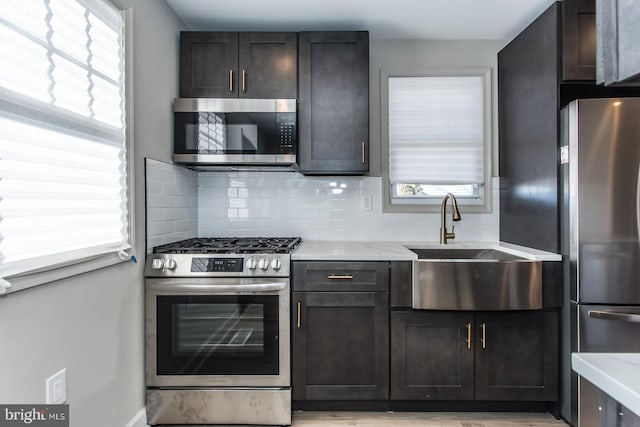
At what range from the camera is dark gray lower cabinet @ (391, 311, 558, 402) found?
2.21 m

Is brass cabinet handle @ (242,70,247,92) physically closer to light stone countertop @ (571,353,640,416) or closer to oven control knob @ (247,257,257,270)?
oven control knob @ (247,257,257,270)

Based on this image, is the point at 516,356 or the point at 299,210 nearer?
the point at 516,356

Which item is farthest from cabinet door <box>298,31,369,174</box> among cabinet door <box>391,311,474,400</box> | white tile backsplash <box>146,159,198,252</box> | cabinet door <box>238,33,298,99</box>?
cabinet door <box>391,311,474,400</box>

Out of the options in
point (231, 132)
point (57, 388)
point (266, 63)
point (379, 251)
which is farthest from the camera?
point (266, 63)

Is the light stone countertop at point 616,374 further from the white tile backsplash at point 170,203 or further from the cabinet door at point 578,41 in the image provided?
the white tile backsplash at point 170,203

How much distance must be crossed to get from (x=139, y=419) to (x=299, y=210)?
1645 millimetres

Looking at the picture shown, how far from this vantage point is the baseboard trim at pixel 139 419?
6.58 ft

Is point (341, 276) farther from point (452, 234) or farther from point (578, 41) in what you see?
point (578, 41)

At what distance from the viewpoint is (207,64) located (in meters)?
2.57

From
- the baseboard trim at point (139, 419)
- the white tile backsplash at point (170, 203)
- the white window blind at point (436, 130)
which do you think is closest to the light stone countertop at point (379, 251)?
the white window blind at point (436, 130)

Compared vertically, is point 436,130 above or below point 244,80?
below

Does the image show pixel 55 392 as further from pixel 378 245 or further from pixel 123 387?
pixel 378 245

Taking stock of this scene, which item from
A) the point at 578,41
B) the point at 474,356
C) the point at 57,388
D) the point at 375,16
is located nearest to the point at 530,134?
the point at 578,41

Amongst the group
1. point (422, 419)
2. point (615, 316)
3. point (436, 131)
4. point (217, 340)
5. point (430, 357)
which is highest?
point (436, 131)
